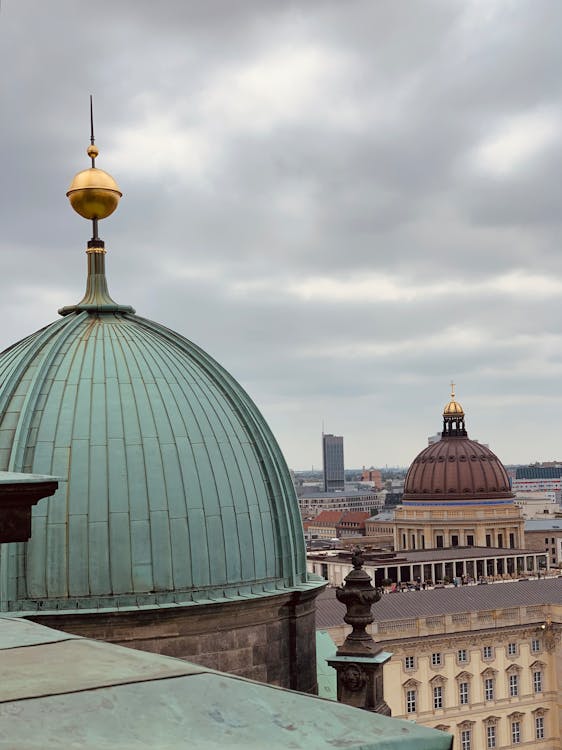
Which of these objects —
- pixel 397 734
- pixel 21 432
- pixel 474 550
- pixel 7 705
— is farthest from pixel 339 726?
pixel 474 550

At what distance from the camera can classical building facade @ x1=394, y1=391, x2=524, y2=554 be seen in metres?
165

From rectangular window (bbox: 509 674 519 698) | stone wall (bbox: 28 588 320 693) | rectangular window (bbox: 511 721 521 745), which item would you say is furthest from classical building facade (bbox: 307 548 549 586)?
stone wall (bbox: 28 588 320 693)

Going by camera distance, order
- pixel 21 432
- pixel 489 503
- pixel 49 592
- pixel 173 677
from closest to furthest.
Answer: pixel 173 677 → pixel 49 592 → pixel 21 432 → pixel 489 503

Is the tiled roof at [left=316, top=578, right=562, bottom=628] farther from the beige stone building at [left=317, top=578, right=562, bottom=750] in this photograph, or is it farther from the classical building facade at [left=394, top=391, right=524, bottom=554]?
the classical building facade at [left=394, top=391, right=524, bottom=554]

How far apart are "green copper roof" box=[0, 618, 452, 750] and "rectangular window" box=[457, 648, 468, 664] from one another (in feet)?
289

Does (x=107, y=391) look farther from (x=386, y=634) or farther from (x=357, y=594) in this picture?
(x=386, y=634)

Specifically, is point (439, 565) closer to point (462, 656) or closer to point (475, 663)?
point (475, 663)

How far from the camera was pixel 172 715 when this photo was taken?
5.54 metres

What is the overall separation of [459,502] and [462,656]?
74.9 m

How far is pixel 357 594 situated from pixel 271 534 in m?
2.04

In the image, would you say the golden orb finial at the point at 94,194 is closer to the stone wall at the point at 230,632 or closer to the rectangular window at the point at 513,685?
the stone wall at the point at 230,632

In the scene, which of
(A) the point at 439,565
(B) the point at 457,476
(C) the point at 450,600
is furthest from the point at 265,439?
(B) the point at 457,476

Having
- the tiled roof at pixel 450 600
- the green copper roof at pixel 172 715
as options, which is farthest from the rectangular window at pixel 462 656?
the green copper roof at pixel 172 715

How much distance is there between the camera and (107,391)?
21266 mm
